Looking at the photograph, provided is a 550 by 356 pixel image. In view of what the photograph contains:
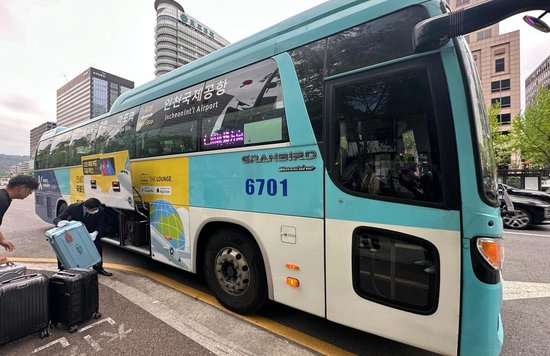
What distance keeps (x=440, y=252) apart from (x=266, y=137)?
1899 mm

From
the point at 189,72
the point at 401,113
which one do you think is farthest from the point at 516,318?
the point at 189,72

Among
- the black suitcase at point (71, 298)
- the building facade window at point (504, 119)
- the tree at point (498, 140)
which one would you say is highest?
the building facade window at point (504, 119)

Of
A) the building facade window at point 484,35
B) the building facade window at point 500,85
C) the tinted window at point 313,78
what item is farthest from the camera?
the building facade window at point 484,35

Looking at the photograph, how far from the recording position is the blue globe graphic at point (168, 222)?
167 inches

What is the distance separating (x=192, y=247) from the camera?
159 inches

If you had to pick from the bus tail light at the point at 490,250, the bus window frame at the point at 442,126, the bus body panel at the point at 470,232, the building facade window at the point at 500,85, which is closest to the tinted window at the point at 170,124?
the bus window frame at the point at 442,126

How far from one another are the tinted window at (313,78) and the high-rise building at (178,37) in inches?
946

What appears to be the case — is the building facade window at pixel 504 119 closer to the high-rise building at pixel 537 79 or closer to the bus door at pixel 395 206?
the high-rise building at pixel 537 79

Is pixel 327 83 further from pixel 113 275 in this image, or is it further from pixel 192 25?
pixel 192 25

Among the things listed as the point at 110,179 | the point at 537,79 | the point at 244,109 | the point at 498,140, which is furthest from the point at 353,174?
the point at 537,79

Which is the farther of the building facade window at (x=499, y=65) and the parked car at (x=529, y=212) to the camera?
the building facade window at (x=499, y=65)

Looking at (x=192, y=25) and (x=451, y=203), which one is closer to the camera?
(x=451, y=203)

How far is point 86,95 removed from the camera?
34.3m

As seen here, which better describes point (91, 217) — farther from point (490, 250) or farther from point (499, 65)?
point (499, 65)
